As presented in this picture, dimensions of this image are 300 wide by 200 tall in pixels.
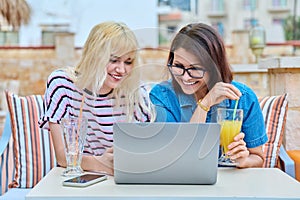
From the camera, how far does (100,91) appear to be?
172 centimetres

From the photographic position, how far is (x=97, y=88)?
1.68 m

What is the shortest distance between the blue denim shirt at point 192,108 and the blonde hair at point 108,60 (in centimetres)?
6

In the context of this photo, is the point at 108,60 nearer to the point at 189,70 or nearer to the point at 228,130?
the point at 189,70

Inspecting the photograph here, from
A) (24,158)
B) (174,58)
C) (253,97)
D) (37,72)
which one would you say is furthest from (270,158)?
(37,72)

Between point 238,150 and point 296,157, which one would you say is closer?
point 238,150

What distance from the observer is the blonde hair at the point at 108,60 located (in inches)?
62.6

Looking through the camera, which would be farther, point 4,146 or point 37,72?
point 37,72

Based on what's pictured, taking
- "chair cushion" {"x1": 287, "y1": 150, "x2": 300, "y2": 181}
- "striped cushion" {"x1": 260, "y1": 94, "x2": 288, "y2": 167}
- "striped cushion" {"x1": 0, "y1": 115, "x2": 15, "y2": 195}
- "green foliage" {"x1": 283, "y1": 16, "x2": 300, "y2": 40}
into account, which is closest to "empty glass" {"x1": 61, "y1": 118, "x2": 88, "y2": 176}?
"striped cushion" {"x1": 0, "y1": 115, "x2": 15, "y2": 195}

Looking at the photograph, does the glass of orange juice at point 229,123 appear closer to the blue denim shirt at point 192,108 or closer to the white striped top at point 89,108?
the blue denim shirt at point 192,108

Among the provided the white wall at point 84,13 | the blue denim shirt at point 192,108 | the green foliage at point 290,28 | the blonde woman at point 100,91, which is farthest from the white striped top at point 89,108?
the green foliage at point 290,28

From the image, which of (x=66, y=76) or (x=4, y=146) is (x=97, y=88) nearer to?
(x=66, y=76)

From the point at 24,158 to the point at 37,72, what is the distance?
5739 millimetres

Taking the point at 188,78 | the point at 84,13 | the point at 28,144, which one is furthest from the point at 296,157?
the point at 84,13

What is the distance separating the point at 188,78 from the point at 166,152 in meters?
0.35
